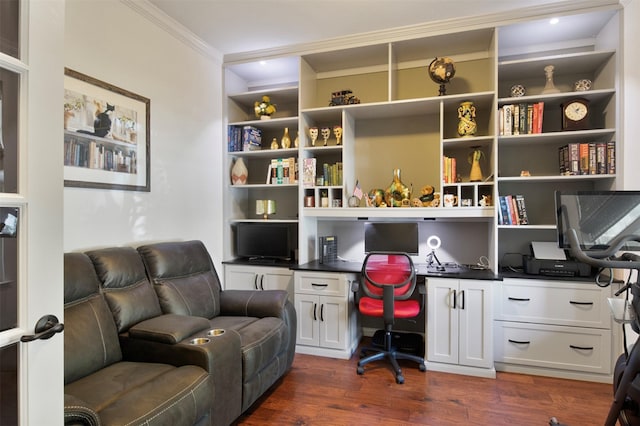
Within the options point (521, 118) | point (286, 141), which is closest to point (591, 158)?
point (521, 118)

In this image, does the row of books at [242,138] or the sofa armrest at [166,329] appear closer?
the sofa armrest at [166,329]

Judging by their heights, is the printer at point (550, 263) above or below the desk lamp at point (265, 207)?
below

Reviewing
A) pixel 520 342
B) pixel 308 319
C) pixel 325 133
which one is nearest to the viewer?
pixel 520 342

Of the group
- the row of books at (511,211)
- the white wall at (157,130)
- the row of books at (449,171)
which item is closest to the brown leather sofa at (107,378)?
the white wall at (157,130)

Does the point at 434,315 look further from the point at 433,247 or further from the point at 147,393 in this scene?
the point at 147,393

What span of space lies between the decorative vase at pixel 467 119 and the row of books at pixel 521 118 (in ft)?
0.67

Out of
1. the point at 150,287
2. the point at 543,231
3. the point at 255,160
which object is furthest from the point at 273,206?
the point at 543,231

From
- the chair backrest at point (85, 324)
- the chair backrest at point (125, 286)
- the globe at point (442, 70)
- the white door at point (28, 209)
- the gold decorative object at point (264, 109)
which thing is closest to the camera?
the white door at point (28, 209)

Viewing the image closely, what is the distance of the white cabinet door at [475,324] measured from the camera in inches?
109

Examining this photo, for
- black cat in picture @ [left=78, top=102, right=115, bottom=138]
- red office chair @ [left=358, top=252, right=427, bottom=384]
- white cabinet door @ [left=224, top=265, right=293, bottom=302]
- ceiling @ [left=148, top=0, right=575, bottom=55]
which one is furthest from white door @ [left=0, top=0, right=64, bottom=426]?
white cabinet door @ [left=224, top=265, right=293, bottom=302]

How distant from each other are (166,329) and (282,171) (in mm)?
2018

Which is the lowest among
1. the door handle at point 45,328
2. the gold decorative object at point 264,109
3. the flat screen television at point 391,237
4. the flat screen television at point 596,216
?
the door handle at point 45,328

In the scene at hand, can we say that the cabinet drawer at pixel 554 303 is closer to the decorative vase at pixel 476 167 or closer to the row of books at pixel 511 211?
the row of books at pixel 511 211

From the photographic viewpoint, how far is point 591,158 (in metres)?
2.80
